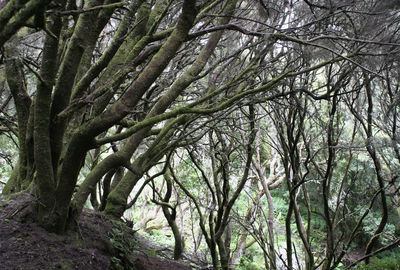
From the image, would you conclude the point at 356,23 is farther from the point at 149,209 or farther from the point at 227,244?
the point at 149,209

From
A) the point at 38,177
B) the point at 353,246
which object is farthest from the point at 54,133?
the point at 353,246

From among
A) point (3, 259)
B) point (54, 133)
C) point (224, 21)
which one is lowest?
point (3, 259)

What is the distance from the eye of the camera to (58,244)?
2566mm

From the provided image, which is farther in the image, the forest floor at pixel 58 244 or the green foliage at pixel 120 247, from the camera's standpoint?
the green foliage at pixel 120 247

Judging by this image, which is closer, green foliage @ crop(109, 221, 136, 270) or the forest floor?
the forest floor

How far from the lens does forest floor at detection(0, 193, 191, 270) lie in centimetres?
229

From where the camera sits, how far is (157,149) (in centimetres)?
364

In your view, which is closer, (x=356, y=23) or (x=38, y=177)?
(x=38, y=177)

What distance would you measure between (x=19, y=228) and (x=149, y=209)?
1019 cm

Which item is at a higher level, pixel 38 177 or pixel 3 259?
pixel 38 177

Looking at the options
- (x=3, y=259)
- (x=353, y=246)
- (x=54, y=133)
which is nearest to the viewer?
(x=3, y=259)

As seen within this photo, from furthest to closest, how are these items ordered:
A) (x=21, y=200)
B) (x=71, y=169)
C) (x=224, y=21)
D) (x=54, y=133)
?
1. (x=224, y=21)
2. (x=21, y=200)
3. (x=54, y=133)
4. (x=71, y=169)

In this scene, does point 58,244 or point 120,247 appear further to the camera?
point 120,247

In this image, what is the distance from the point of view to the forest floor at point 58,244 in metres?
2.29
